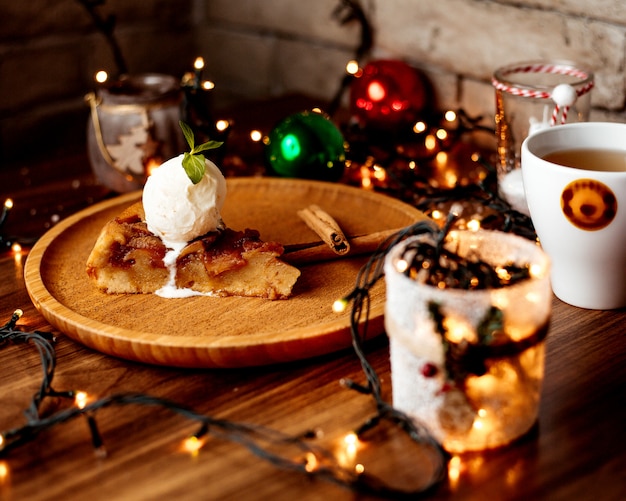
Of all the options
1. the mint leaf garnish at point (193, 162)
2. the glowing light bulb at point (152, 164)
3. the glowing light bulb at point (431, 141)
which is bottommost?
the glowing light bulb at point (431, 141)

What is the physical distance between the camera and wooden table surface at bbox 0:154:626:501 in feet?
2.27

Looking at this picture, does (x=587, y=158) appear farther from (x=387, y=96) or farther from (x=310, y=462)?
(x=387, y=96)

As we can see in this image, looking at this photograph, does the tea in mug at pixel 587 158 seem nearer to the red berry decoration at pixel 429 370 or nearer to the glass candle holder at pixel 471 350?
the glass candle holder at pixel 471 350

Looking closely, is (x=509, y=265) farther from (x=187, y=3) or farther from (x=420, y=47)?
(x=187, y=3)

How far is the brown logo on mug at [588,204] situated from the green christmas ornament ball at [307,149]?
1.83ft

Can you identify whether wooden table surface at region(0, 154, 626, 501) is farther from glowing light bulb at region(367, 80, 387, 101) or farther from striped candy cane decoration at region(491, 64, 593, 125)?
glowing light bulb at region(367, 80, 387, 101)

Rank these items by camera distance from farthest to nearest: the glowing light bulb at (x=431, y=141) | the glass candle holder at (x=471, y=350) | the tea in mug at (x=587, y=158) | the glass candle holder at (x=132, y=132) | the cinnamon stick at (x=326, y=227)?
the glowing light bulb at (x=431, y=141) < the glass candle holder at (x=132, y=132) < the cinnamon stick at (x=326, y=227) < the tea in mug at (x=587, y=158) < the glass candle holder at (x=471, y=350)

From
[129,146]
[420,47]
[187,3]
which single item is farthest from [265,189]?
[187,3]

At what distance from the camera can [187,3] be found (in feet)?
7.57

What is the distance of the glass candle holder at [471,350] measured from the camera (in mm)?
671

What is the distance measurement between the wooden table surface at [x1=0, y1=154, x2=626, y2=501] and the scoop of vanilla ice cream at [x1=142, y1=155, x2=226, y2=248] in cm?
20

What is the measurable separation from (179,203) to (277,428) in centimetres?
37

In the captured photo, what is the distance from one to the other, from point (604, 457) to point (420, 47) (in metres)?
1.19

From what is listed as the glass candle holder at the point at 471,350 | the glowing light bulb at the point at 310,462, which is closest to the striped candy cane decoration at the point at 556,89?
the glass candle holder at the point at 471,350
